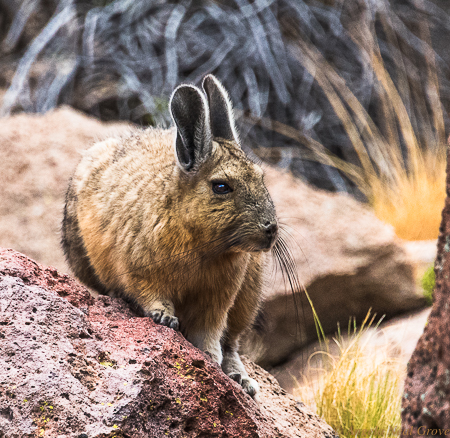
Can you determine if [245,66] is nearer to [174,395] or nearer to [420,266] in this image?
[420,266]

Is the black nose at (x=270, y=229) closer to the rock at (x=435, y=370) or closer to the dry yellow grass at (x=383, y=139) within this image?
the rock at (x=435, y=370)

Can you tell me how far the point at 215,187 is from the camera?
10.6ft

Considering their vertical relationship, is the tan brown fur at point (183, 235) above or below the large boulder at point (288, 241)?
above

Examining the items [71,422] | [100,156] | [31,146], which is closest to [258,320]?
[100,156]

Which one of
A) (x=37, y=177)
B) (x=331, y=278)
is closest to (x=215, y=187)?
(x=331, y=278)

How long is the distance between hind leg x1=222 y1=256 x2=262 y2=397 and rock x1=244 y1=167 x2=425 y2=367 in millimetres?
2382

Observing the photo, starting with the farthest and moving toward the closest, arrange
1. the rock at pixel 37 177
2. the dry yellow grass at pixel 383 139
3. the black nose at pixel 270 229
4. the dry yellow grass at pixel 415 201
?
1. the dry yellow grass at pixel 383 139
2. the dry yellow grass at pixel 415 201
3. the rock at pixel 37 177
4. the black nose at pixel 270 229

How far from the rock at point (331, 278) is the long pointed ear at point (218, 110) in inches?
118

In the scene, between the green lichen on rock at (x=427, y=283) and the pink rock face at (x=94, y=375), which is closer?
the pink rock face at (x=94, y=375)

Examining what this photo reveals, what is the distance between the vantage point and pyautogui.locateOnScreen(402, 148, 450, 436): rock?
182cm

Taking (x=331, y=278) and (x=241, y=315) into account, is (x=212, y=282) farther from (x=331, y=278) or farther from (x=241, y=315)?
(x=331, y=278)

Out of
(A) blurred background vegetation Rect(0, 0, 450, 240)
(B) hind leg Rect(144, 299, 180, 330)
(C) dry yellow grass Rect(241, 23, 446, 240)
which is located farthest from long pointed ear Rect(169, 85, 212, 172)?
(C) dry yellow grass Rect(241, 23, 446, 240)

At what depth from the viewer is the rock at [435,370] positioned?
182cm

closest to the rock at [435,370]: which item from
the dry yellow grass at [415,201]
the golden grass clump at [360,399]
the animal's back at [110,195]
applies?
the animal's back at [110,195]
